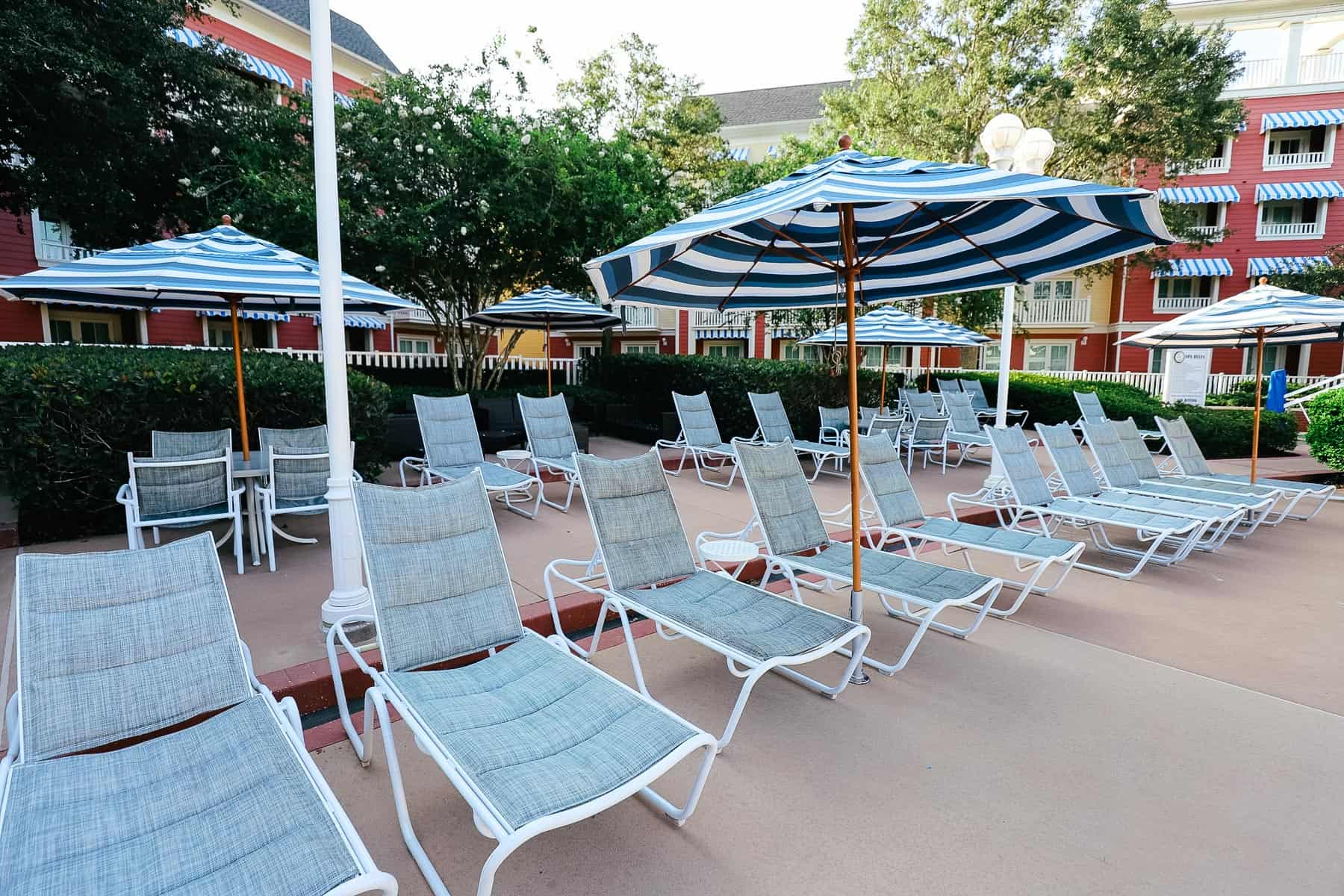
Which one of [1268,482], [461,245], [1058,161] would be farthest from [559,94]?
[1268,482]

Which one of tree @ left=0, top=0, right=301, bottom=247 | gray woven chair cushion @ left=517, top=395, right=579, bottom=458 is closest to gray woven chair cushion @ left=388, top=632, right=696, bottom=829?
gray woven chair cushion @ left=517, top=395, right=579, bottom=458

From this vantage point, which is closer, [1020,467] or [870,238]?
Answer: [870,238]

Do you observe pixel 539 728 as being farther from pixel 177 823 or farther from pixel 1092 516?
pixel 1092 516

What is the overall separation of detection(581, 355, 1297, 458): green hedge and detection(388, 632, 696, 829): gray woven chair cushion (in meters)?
8.97

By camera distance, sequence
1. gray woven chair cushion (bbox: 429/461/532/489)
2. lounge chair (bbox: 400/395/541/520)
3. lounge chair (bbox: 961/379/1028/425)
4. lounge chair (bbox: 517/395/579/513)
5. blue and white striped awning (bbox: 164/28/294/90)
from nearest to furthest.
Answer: gray woven chair cushion (bbox: 429/461/532/489)
lounge chair (bbox: 400/395/541/520)
lounge chair (bbox: 517/395/579/513)
lounge chair (bbox: 961/379/1028/425)
blue and white striped awning (bbox: 164/28/294/90)

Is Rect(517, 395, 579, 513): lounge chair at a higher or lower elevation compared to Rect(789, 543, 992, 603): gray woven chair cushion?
higher

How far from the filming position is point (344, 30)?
2178 cm

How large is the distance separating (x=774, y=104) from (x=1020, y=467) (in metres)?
29.4

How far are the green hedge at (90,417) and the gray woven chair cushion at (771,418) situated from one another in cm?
582

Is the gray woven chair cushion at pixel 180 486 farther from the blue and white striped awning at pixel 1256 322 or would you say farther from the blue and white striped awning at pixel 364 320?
the blue and white striped awning at pixel 1256 322

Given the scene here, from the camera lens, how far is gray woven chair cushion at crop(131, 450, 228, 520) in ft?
15.2

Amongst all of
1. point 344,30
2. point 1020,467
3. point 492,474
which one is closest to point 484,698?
point 492,474

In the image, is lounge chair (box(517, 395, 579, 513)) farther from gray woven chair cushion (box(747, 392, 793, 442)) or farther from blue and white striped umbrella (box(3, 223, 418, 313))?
gray woven chair cushion (box(747, 392, 793, 442))

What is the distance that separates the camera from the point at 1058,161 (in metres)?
18.5
